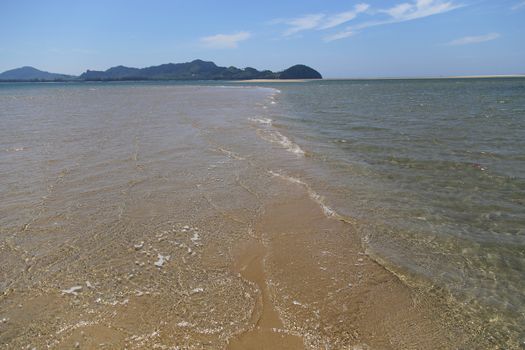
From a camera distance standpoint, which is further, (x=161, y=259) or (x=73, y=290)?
(x=161, y=259)

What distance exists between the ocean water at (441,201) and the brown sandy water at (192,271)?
56cm

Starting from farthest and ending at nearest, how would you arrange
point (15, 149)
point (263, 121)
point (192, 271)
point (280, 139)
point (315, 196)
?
point (263, 121) → point (280, 139) → point (15, 149) → point (315, 196) → point (192, 271)

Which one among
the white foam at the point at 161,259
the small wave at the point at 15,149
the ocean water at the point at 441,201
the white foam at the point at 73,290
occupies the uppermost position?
the small wave at the point at 15,149

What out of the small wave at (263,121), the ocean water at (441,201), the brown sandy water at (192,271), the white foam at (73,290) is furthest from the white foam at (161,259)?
the small wave at (263,121)

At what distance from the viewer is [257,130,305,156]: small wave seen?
1448cm

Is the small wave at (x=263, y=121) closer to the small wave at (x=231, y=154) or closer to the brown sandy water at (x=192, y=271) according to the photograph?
the small wave at (x=231, y=154)

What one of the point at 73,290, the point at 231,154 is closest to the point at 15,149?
the point at 231,154

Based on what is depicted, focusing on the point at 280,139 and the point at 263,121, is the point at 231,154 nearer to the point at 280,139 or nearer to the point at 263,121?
the point at 280,139

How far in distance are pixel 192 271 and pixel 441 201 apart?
21.8ft

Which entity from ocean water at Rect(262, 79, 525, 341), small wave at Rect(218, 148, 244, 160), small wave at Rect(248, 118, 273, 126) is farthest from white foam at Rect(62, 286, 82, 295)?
small wave at Rect(248, 118, 273, 126)

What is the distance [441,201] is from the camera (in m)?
8.60

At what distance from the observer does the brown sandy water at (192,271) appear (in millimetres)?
4254

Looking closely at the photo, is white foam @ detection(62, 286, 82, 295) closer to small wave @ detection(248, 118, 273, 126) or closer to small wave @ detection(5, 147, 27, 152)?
small wave @ detection(5, 147, 27, 152)

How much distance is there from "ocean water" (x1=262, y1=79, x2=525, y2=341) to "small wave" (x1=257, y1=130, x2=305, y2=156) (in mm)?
466
